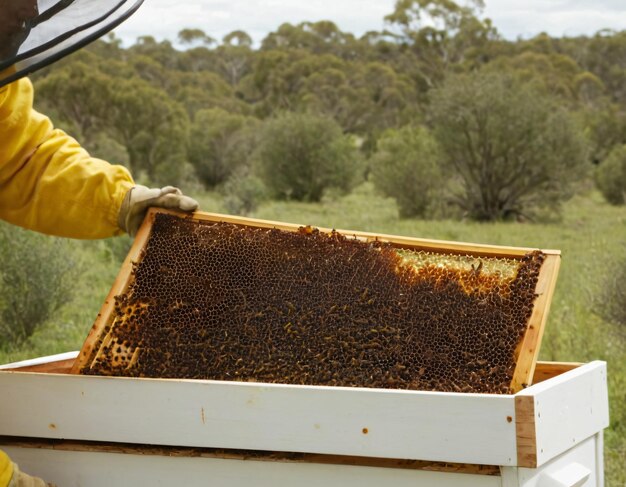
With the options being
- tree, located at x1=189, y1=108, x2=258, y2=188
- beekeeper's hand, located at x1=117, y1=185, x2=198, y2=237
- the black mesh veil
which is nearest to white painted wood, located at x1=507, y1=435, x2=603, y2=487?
beekeeper's hand, located at x1=117, y1=185, x2=198, y2=237

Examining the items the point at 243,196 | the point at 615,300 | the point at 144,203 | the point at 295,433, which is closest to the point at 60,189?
the point at 144,203

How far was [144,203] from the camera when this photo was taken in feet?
9.29

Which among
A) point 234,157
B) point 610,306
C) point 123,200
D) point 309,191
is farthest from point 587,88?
point 123,200

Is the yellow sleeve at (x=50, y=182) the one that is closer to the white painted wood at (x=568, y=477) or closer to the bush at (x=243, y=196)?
the white painted wood at (x=568, y=477)

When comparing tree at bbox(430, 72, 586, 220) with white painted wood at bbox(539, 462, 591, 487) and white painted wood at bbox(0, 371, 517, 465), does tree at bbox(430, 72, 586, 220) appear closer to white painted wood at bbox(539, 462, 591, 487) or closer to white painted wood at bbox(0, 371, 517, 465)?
white painted wood at bbox(539, 462, 591, 487)

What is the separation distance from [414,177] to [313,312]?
59.4 ft

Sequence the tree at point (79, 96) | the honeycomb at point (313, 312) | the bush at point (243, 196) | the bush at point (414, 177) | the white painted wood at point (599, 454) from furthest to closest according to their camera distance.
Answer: the tree at point (79, 96)
the bush at point (414, 177)
the bush at point (243, 196)
the white painted wood at point (599, 454)
the honeycomb at point (313, 312)

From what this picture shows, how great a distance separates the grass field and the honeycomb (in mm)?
2504

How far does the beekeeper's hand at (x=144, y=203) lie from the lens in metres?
2.82

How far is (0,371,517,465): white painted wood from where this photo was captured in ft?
6.82

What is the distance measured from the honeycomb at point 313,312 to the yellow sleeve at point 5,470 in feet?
1.19

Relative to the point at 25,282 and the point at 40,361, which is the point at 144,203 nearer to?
the point at 40,361

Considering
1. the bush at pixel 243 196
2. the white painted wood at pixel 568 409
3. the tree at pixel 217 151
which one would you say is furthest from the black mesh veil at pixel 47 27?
the tree at pixel 217 151

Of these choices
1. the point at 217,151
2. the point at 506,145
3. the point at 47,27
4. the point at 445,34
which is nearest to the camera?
the point at 47,27
